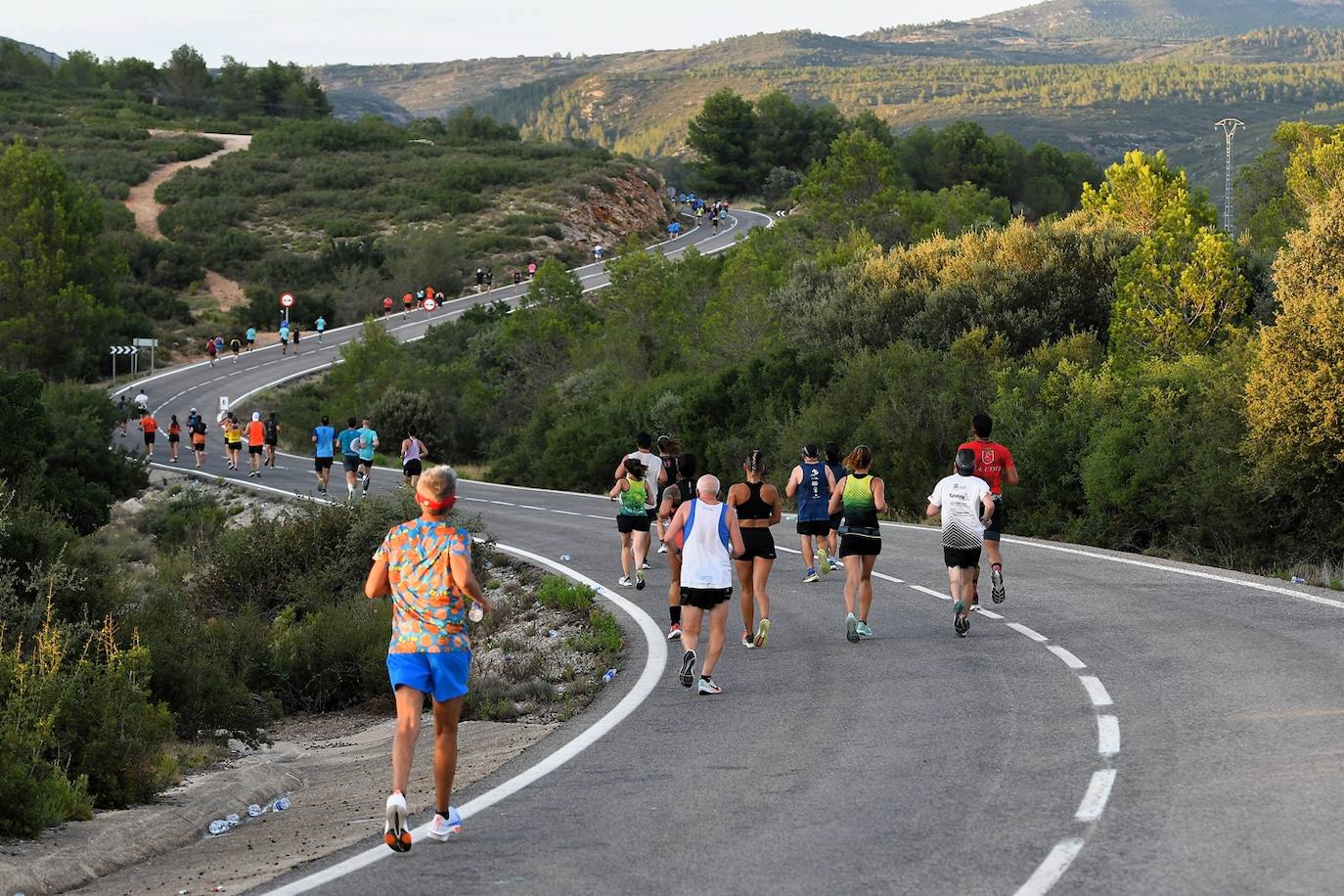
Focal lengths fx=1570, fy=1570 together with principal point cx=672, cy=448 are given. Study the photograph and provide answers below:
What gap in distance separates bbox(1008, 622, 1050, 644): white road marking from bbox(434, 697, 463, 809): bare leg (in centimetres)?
701

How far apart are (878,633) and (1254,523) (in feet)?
35.5

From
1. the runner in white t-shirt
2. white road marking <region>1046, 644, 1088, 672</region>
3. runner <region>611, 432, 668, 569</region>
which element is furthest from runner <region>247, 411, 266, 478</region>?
white road marking <region>1046, 644, 1088, 672</region>

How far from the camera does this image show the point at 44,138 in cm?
11488

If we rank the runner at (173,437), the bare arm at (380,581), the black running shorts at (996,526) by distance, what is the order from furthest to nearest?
the runner at (173,437) → the black running shorts at (996,526) → the bare arm at (380,581)

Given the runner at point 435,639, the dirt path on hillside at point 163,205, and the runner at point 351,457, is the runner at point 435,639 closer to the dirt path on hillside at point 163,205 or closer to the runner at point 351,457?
the runner at point 351,457

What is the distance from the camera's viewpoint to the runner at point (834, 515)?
1762cm

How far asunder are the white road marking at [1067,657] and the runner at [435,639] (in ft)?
19.4

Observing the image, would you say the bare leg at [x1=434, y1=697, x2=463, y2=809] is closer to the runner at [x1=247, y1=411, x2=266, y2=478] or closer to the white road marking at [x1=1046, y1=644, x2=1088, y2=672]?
the white road marking at [x1=1046, y1=644, x2=1088, y2=672]

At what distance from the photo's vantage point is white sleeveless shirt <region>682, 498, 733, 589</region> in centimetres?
1216

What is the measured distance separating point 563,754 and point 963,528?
554 cm

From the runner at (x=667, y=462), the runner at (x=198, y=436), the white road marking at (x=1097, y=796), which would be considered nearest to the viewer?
the white road marking at (x=1097, y=796)

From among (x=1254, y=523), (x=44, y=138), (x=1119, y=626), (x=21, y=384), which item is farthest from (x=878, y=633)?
(x=44, y=138)

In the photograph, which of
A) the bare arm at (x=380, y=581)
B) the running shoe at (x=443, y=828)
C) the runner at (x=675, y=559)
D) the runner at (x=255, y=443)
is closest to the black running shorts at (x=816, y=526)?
the runner at (x=675, y=559)

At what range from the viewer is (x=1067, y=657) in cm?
1274
